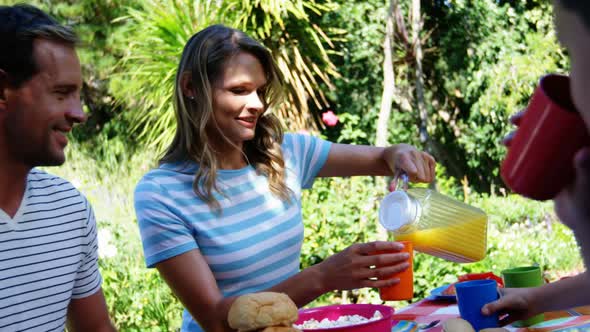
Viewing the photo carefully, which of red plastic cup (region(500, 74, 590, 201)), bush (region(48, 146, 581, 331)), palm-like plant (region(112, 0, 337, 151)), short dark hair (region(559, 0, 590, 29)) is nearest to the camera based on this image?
short dark hair (region(559, 0, 590, 29))

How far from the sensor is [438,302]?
203cm

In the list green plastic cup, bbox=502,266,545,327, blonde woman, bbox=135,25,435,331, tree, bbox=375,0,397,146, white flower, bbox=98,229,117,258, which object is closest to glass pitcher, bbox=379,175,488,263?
green plastic cup, bbox=502,266,545,327

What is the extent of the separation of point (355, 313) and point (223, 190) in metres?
0.48

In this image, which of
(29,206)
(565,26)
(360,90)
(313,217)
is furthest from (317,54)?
(565,26)

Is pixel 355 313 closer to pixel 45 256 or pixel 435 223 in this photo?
pixel 435 223

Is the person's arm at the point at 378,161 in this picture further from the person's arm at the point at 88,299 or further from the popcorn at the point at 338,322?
the person's arm at the point at 88,299

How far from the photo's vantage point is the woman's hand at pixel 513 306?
1466 mm

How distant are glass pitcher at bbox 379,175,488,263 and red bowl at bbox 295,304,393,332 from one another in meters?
0.16

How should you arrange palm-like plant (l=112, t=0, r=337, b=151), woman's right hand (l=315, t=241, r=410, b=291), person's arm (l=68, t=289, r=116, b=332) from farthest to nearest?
palm-like plant (l=112, t=0, r=337, b=151)
person's arm (l=68, t=289, r=116, b=332)
woman's right hand (l=315, t=241, r=410, b=291)

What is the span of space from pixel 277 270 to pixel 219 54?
57 centimetres

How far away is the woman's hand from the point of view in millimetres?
1466

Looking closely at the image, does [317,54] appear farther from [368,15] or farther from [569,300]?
[569,300]

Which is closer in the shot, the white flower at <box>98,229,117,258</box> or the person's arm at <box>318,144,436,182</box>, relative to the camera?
the person's arm at <box>318,144,436,182</box>

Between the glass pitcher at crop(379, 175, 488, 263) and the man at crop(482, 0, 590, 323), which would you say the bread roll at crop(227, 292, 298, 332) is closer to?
the glass pitcher at crop(379, 175, 488, 263)
